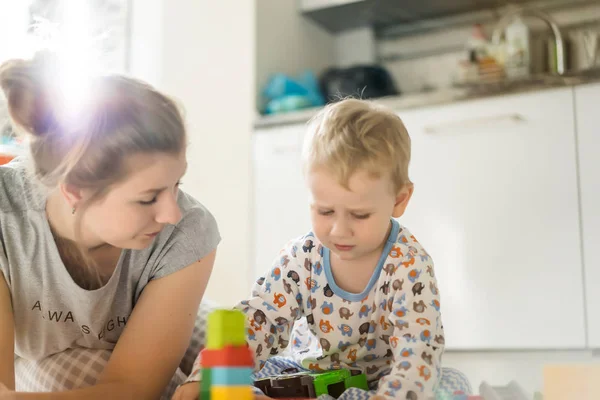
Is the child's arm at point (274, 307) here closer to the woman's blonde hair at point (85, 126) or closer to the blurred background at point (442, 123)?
the woman's blonde hair at point (85, 126)

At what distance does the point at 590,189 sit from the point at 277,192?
101 centimetres

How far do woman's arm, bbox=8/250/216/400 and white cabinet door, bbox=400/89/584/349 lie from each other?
114cm

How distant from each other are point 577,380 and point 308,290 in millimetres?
456

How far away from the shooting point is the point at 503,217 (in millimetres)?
2043

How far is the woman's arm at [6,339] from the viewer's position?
3.29ft

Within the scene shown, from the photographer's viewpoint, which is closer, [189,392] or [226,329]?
[226,329]

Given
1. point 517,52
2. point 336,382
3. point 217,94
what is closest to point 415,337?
point 336,382

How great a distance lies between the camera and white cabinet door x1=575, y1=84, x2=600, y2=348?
1917 millimetres

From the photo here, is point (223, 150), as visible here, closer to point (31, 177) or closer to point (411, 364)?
point (31, 177)

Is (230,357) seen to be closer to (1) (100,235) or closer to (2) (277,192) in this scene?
(1) (100,235)

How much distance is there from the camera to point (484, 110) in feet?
6.82

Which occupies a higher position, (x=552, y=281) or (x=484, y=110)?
(x=484, y=110)

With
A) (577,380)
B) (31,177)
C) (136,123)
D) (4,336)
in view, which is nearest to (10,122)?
(31,177)

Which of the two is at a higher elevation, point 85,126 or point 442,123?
point 442,123
